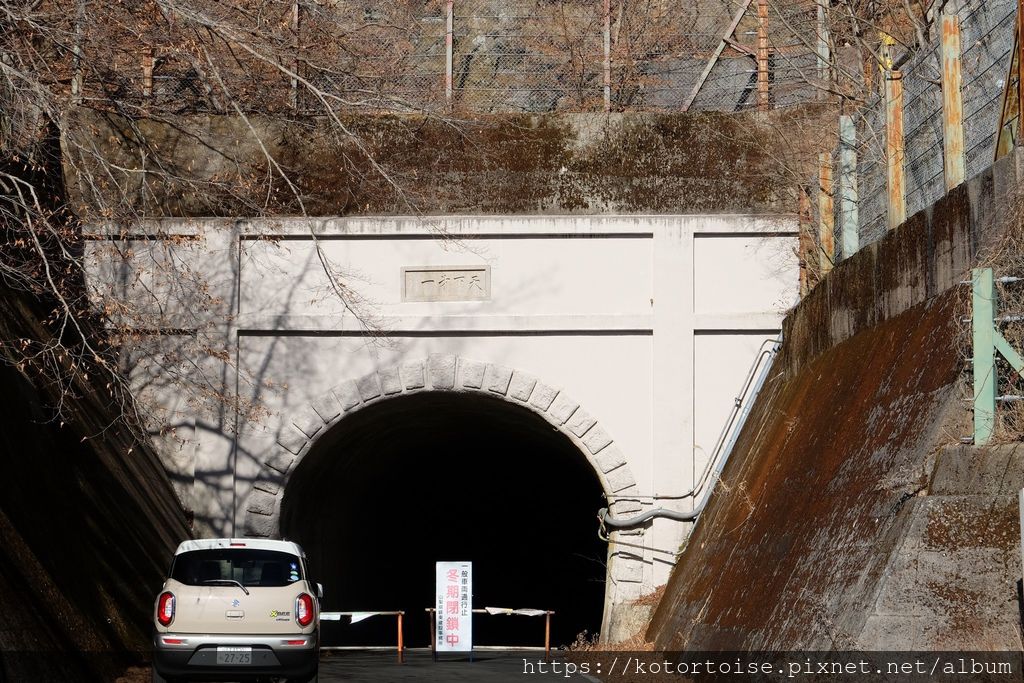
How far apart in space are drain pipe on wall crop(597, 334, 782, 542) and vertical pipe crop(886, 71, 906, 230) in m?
4.52

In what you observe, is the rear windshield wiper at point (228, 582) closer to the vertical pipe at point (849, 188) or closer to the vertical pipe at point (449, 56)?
the vertical pipe at point (849, 188)

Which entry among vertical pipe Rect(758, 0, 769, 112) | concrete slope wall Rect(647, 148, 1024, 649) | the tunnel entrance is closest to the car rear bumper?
concrete slope wall Rect(647, 148, 1024, 649)

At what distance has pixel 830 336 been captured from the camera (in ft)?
42.5

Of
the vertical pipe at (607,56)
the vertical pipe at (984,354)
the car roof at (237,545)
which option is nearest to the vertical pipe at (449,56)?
the vertical pipe at (607,56)

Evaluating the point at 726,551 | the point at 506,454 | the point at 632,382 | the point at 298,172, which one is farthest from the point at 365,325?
the point at 506,454

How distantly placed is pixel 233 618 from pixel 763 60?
36.3 ft

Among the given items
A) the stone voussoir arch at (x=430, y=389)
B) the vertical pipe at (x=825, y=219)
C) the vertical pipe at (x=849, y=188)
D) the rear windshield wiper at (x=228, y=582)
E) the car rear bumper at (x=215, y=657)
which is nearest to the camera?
the car rear bumper at (x=215, y=657)

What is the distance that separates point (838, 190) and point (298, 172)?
693 cm

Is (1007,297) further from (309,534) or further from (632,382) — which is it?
(309,534)

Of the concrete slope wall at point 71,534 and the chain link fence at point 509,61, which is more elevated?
the chain link fence at point 509,61

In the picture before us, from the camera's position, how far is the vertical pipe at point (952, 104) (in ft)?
30.8

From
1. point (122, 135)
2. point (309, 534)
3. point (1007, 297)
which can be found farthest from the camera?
point (309, 534)

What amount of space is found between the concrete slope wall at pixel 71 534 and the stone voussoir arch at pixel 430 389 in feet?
3.97

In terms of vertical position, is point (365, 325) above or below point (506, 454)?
above
